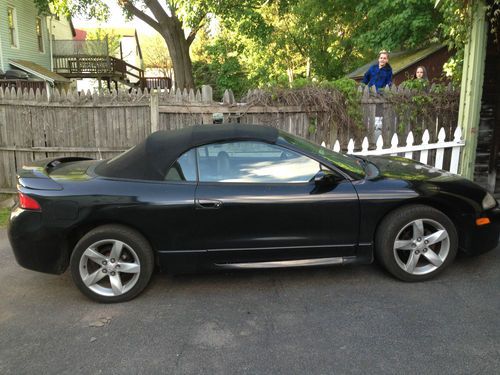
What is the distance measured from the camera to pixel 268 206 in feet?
12.1

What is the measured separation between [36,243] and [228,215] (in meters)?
1.63

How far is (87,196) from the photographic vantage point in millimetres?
3664

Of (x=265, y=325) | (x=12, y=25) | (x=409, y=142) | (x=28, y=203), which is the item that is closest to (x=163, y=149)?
(x=28, y=203)

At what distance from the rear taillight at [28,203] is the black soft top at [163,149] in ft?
1.89

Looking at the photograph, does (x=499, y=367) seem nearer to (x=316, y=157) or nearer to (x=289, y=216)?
(x=289, y=216)

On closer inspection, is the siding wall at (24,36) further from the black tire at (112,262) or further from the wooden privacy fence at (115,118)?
the black tire at (112,262)

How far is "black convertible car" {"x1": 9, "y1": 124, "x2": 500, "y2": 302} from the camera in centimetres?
367

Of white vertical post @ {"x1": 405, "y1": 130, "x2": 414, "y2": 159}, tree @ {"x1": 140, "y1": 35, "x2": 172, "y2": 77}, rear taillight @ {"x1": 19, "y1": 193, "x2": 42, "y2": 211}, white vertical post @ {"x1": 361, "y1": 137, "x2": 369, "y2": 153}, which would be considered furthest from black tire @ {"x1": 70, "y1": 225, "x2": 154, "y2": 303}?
tree @ {"x1": 140, "y1": 35, "x2": 172, "y2": 77}

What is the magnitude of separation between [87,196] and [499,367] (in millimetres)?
3224

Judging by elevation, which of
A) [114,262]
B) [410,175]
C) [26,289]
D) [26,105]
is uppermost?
[26,105]

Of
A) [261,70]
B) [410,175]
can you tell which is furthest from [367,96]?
[261,70]

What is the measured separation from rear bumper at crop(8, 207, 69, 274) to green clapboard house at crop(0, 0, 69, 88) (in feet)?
45.3

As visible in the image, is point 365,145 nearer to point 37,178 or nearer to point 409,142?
point 409,142

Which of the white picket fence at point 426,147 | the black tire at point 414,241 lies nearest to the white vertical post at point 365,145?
the white picket fence at point 426,147
